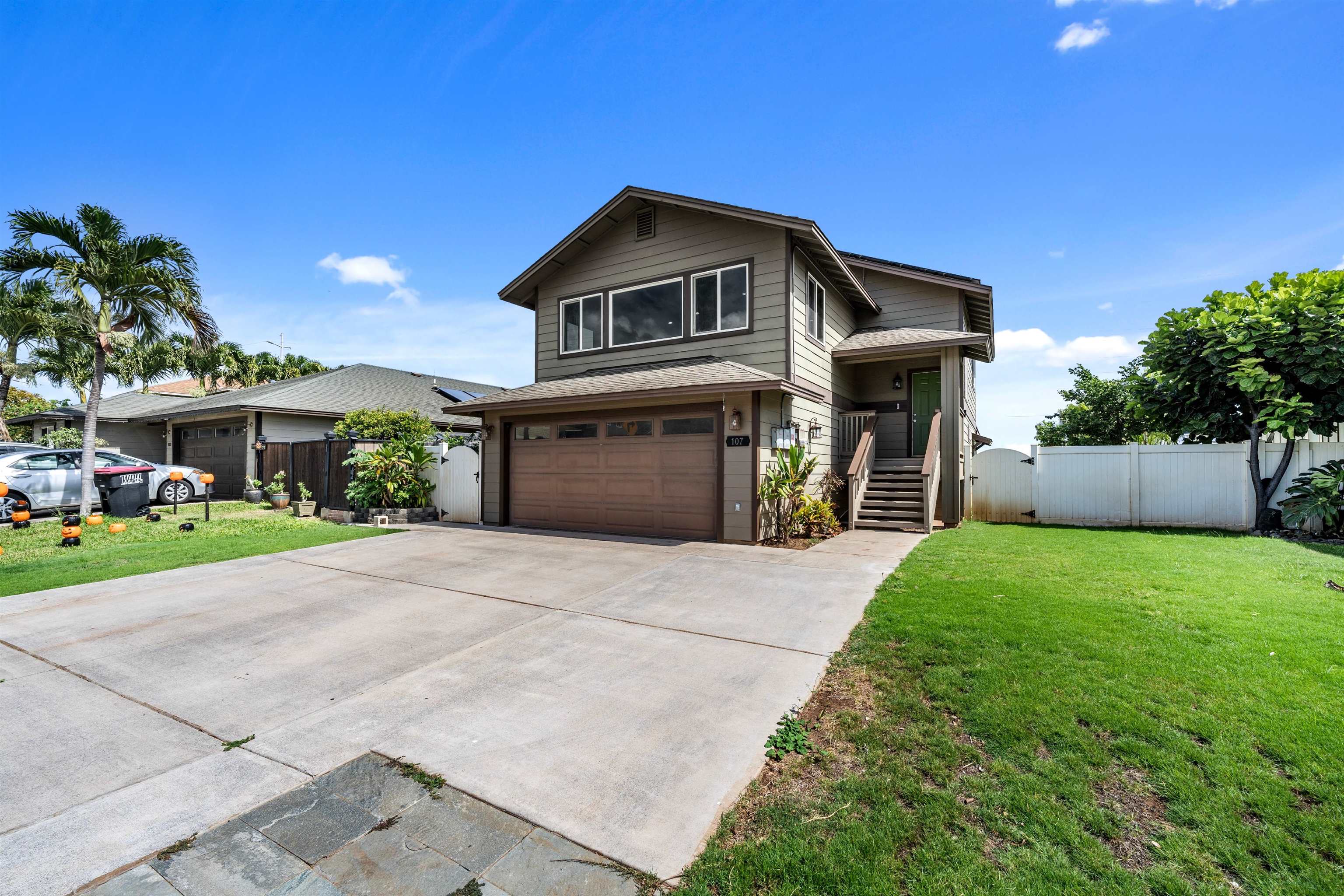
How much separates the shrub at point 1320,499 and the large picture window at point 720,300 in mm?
9157

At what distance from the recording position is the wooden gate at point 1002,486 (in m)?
11.2

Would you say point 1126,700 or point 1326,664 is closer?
point 1126,700

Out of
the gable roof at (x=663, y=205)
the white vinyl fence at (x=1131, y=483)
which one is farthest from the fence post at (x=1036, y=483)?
the gable roof at (x=663, y=205)

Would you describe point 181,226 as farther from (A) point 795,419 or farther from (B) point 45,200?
Answer: (A) point 795,419

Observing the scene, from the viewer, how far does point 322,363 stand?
1241 inches

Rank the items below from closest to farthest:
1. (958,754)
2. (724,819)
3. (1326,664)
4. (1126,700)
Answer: (724,819) < (958,754) < (1126,700) < (1326,664)

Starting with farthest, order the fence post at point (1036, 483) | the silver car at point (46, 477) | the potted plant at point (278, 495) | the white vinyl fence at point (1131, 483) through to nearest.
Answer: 1. the potted plant at point (278, 495)
2. the silver car at point (46, 477)
3. the fence post at point (1036, 483)
4. the white vinyl fence at point (1131, 483)

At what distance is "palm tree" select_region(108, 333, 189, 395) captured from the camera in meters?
19.3

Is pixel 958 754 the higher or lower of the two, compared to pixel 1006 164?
lower

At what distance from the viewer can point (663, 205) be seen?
1036 cm

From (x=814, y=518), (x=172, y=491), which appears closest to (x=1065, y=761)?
(x=814, y=518)

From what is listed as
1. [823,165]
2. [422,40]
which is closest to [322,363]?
[422,40]

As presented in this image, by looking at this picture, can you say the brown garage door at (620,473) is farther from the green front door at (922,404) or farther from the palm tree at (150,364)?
the palm tree at (150,364)

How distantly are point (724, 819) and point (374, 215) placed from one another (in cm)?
1513
